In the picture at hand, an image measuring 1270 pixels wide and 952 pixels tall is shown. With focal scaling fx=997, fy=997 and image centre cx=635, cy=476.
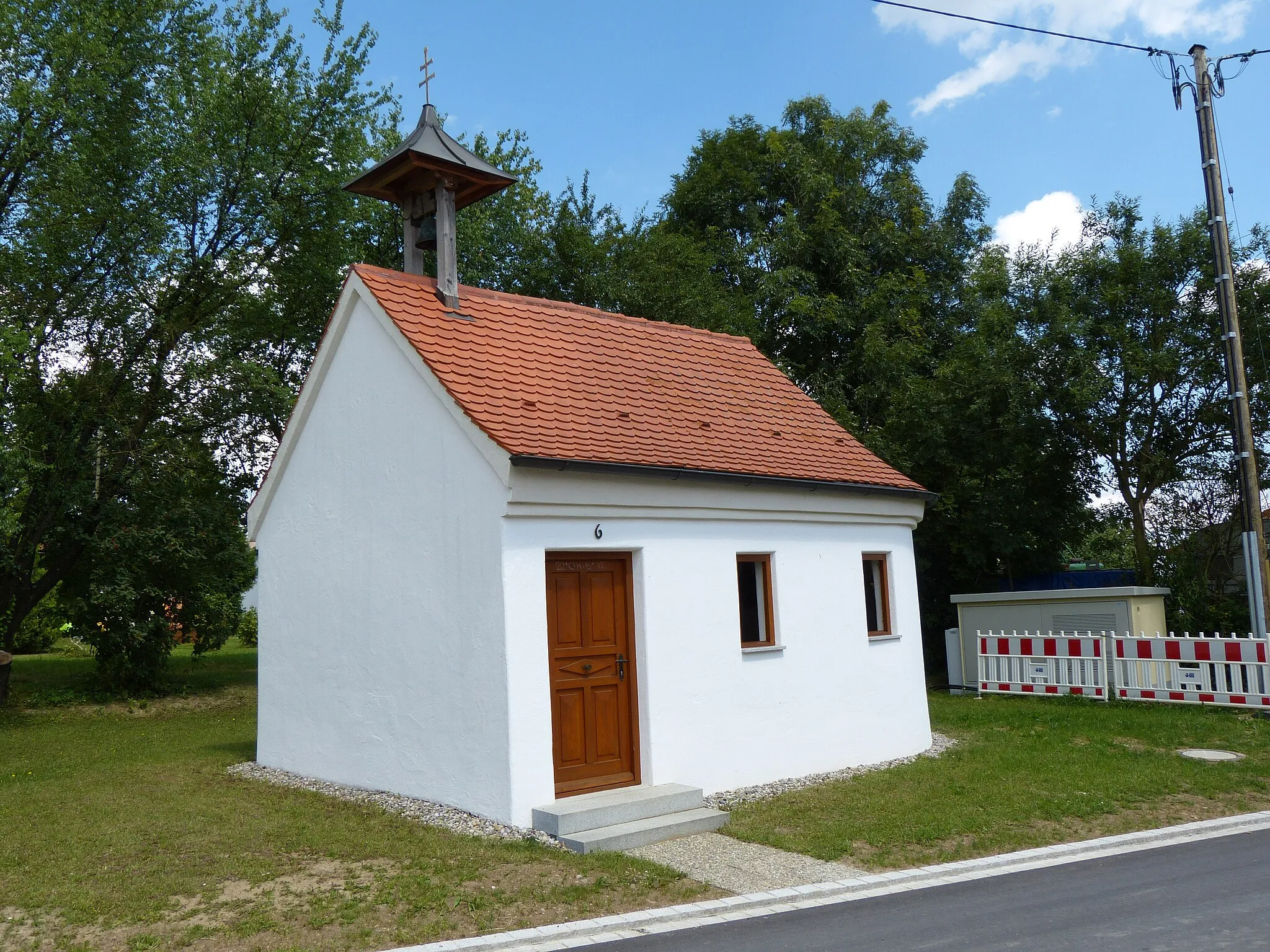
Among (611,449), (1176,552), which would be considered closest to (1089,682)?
(1176,552)

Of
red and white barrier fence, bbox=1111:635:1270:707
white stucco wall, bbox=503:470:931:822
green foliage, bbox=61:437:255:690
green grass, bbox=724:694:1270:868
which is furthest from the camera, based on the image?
green foliage, bbox=61:437:255:690

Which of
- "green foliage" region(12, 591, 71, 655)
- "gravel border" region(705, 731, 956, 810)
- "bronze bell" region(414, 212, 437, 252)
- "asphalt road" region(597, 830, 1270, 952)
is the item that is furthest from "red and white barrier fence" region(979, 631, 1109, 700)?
"green foliage" region(12, 591, 71, 655)

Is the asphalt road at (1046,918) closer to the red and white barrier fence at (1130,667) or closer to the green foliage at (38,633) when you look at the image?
the red and white barrier fence at (1130,667)

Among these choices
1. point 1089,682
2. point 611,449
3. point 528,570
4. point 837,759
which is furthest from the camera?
point 1089,682

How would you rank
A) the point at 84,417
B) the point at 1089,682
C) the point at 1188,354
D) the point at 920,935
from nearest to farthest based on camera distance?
1. the point at 920,935
2. the point at 1089,682
3. the point at 84,417
4. the point at 1188,354

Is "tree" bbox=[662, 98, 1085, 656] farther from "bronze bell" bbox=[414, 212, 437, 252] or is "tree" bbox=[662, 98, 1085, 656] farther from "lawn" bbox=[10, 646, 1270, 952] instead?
"bronze bell" bbox=[414, 212, 437, 252]

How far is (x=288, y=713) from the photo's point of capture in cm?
1193

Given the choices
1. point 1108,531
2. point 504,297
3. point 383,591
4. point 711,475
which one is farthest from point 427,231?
point 1108,531

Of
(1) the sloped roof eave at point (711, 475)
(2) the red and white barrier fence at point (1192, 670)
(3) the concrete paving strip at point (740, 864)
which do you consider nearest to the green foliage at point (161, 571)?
(1) the sloped roof eave at point (711, 475)

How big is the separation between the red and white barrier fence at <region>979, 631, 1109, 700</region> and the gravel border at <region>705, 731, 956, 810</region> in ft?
16.4

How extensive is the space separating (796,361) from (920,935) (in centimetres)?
2635

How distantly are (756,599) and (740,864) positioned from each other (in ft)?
13.4

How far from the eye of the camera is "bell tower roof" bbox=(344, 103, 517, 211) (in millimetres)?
11422

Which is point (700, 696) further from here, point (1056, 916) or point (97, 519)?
point (97, 519)
